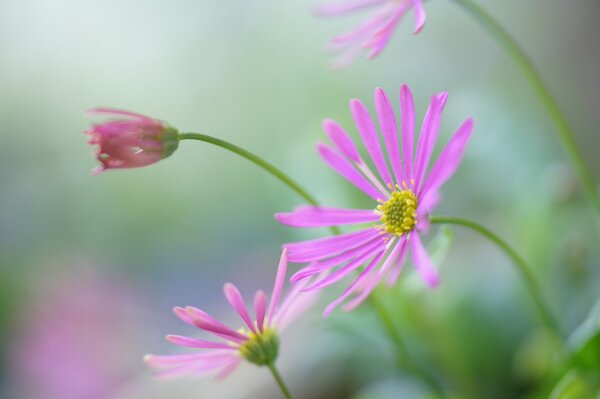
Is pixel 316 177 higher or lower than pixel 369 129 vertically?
higher

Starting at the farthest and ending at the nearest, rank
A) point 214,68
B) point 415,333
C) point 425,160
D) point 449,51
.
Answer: point 449,51, point 214,68, point 415,333, point 425,160

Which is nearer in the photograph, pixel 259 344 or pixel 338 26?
pixel 259 344

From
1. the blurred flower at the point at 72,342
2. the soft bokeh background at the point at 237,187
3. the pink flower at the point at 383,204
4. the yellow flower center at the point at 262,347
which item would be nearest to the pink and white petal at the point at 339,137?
the pink flower at the point at 383,204

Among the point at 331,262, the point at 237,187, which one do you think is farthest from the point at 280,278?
the point at 237,187

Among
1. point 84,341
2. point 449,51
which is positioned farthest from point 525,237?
point 449,51

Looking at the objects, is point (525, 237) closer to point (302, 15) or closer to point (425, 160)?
point (425, 160)
